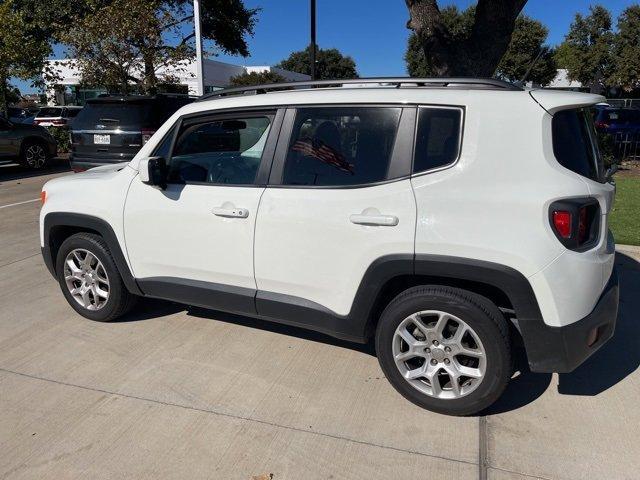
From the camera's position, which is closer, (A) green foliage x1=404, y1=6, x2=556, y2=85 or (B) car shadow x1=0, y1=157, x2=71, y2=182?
(B) car shadow x1=0, y1=157, x2=71, y2=182

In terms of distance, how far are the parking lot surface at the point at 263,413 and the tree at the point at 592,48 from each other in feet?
172

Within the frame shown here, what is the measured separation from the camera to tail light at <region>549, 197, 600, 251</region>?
264 centimetres

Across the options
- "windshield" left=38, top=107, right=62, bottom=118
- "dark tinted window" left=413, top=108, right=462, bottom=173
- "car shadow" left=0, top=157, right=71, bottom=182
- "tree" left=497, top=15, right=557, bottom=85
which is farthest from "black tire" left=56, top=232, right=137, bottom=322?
"tree" left=497, top=15, right=557, bottom=85

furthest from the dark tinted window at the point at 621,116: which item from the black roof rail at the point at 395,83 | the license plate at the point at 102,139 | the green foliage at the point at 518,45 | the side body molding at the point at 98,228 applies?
the green foliage at the point at 518,45

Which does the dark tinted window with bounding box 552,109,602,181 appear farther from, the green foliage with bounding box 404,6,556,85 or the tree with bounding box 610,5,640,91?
the tree with bounding box 610,5,640,91

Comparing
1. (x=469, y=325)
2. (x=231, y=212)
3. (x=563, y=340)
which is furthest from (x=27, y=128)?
(x=563, y=340)

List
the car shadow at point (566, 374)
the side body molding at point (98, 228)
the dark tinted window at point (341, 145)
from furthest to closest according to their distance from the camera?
the side body molding at point (98, 228) → the car shadow at point (566, 374) → the dark tinted window at point (341, 145)

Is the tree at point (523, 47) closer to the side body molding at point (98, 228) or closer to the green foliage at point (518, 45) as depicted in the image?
the green foliage at point (518, 45)

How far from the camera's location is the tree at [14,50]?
53.6 feet

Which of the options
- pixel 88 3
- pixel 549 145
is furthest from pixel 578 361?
pixel 88 3

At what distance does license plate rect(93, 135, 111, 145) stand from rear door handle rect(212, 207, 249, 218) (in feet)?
20.9

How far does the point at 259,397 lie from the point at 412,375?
0.93 metres

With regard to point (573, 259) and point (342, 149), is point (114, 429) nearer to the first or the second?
point (342, 149)

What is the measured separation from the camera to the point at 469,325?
2.87 m
